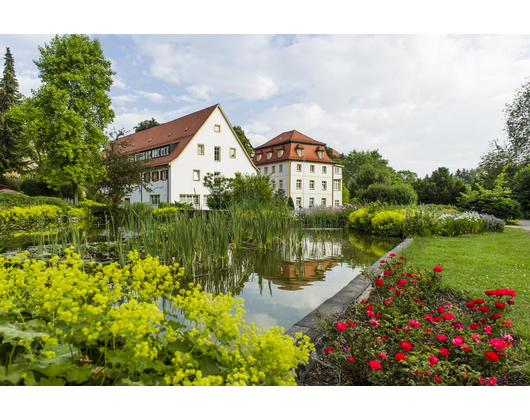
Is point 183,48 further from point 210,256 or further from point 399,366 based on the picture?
point 399,366

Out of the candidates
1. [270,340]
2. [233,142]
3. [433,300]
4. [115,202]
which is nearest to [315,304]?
[433,300]

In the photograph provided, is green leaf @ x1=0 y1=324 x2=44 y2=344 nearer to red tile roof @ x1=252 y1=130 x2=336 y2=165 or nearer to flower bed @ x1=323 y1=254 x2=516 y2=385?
flower bed @ x1=323 y1=254 x2=516 y2=385

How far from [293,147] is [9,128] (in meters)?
27.8

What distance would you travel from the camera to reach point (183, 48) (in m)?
3.62

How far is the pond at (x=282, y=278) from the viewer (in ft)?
11.4

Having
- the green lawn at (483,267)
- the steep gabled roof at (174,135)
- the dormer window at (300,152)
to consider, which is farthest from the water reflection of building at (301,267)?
the dormer window at (300,152)

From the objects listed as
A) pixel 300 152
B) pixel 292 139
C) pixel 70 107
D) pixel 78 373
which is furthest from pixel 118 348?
pixel 292 139

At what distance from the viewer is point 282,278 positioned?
4.89 meters

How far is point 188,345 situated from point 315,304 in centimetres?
241

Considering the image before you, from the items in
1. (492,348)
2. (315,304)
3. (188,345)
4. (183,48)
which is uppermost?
(183,48)

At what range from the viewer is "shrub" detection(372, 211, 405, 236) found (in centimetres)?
1131

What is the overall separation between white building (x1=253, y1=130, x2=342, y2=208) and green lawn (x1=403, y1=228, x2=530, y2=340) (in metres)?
30.2

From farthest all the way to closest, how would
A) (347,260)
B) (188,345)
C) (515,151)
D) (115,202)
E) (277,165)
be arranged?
(277,165), (515,151), (115,202), (347,260), (188,345)

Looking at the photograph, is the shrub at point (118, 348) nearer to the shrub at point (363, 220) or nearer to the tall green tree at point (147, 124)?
the shrub at point (363, 220)
